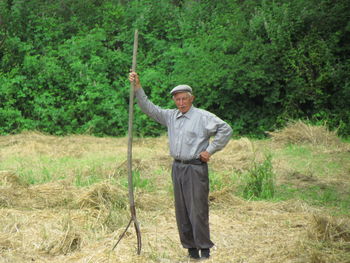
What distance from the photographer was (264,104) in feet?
45.5

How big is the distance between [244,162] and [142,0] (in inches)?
311

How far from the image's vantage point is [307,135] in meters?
11.5

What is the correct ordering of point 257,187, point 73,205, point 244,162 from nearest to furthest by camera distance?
point 73,205 → point 257,187 → point 244,162

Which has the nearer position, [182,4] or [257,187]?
[257,187]

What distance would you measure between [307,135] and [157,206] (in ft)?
18.7

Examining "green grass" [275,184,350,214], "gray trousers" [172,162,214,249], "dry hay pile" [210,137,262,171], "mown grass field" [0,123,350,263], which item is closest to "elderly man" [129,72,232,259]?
"gray trousers" [172,162,214,249]

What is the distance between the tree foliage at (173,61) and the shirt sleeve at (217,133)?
27.7 feet

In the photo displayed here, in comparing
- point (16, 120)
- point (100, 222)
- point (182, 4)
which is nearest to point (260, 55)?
point (182, 4)

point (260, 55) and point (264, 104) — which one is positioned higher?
point (260, 55)

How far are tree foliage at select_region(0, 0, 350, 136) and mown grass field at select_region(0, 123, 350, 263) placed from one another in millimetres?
2905

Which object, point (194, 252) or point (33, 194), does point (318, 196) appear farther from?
Answer: point (33, 194)

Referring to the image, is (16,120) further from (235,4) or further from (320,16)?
(320,16)

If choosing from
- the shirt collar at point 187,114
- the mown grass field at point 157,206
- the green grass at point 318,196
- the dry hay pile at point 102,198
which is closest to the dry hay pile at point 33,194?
the mown grass field at point 157,206

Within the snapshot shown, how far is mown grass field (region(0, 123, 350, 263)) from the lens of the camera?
5.00 metres
